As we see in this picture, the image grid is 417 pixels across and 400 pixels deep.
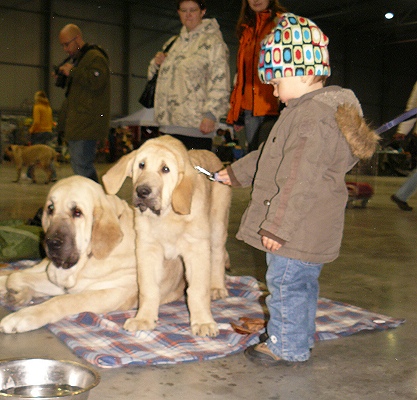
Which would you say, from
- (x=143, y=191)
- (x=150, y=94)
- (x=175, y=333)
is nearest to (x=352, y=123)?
(x=143, y=191)

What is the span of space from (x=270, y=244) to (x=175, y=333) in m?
0.81

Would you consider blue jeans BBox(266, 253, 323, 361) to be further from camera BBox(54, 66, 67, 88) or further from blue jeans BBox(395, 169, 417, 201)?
blue jeans BBox(395, 169, 417, 201)

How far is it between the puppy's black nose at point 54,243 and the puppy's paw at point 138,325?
1.66 ft

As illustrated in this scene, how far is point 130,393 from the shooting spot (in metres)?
2.32

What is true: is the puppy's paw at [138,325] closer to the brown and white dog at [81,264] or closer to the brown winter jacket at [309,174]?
the brown and white dog at [81,264]

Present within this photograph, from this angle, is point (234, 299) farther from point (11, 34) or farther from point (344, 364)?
point (11, 34)

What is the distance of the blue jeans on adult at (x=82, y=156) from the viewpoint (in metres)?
5.63

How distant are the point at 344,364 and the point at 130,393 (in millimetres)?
978

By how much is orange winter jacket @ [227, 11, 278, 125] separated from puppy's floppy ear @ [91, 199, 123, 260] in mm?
1688

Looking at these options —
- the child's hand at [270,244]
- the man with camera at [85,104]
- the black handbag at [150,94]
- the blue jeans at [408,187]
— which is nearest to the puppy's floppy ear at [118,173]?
the child's hand at [270,244]

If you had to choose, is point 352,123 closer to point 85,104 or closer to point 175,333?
point 175,333

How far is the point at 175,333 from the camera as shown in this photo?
10.0ft

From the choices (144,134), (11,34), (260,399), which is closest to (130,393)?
(260,399)

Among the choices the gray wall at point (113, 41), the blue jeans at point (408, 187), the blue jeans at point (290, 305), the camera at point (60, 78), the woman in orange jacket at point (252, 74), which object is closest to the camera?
the blue jeans at point (290, 305)
